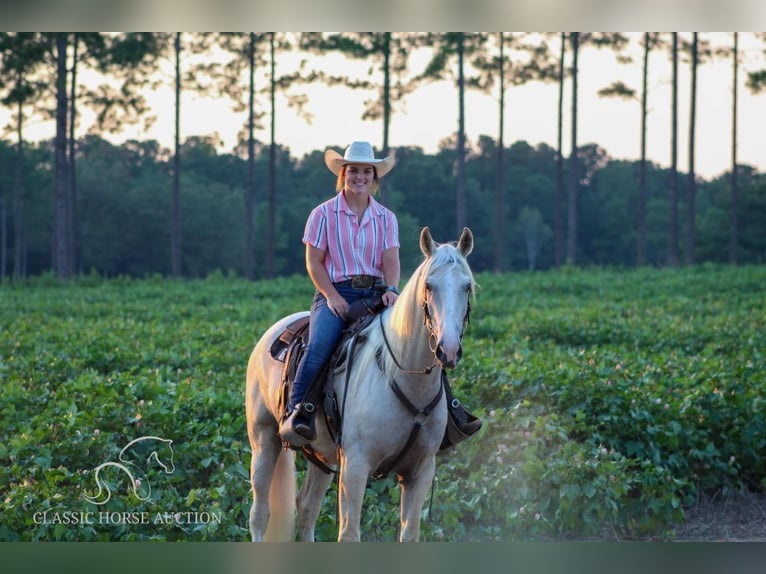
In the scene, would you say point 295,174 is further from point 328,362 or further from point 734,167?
point 328,362

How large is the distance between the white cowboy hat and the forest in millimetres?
5709

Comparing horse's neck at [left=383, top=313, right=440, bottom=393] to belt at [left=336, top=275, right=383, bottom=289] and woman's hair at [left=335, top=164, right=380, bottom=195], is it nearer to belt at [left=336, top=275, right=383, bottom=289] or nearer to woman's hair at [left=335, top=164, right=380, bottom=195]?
belt at [left=336, top=275, right=383, bottom=289]

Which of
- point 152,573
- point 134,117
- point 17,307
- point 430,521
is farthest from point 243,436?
point 134,117

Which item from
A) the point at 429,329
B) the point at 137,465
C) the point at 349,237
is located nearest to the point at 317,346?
the point at 349,237

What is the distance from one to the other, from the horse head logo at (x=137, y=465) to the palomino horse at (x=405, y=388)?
1745 mm

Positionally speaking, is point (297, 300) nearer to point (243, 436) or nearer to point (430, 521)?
point (243, 436)

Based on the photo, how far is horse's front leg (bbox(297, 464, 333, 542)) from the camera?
5.91 metres

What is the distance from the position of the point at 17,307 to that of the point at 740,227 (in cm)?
1354

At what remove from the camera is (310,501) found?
5.92 m

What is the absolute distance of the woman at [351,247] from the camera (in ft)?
17.7

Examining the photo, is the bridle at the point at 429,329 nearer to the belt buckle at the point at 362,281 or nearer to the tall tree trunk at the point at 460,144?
the belt buckle at the point at 362,281

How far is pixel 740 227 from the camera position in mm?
20078

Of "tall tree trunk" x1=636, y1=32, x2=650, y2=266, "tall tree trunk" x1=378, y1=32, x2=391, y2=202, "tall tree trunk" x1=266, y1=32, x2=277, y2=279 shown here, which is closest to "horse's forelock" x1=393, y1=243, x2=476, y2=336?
"tall tree trunk" x1=378, y1=32, x2=391, y2=202

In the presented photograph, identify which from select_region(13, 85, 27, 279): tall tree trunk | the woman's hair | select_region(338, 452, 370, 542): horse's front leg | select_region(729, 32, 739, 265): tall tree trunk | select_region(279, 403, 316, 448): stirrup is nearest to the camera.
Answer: select_region(338, 452, 370, 542): horse's front leg
